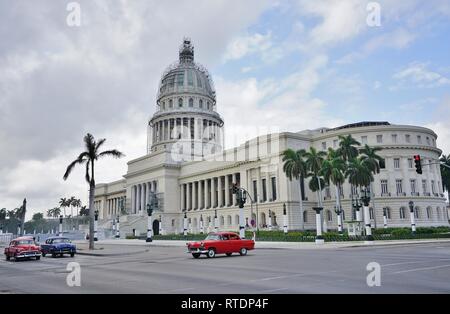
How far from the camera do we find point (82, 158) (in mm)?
43531

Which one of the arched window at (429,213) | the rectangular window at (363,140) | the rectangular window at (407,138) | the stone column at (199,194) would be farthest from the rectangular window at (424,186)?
the stone column at (199,194)

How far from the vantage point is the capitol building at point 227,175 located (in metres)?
70.1

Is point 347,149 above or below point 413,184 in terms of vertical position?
above

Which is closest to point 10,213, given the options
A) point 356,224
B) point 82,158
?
point 82,158

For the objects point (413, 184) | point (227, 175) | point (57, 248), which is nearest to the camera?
point (57, 248)

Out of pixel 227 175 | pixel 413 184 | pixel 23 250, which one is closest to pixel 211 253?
pixel 23 250

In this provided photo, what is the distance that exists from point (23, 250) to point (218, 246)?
46.2ft

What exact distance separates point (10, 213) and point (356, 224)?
183096 millimetres

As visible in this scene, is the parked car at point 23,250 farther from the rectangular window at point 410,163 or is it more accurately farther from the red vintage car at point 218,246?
the rectangular window at point 410,163

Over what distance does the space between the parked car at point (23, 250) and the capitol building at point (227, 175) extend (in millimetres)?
30596

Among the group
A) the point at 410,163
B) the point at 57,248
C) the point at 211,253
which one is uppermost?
the point at 410,163

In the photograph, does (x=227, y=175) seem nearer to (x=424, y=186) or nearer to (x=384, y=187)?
(x=384, y=187)

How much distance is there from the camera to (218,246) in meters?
26.5
